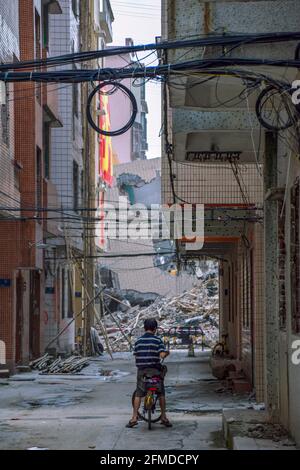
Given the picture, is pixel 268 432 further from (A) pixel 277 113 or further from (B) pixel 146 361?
(A) pixel 277 113

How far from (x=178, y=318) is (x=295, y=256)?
130 feet

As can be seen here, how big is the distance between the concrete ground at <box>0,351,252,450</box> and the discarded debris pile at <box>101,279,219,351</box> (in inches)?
569

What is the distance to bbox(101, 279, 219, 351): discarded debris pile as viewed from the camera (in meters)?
42.0

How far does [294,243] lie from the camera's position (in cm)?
1057

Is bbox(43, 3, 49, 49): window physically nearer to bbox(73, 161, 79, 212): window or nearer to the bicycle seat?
bbox(73, 161, 79, 212): window

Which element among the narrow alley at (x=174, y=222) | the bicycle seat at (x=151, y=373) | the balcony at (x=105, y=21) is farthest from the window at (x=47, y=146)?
the balcony at (x=105, y=21)

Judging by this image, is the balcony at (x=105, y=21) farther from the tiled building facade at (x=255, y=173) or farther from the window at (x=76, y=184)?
the tiled building facade at (x=255, y=173)

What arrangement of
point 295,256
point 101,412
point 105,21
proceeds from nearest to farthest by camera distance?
1. point 295,256
2. point 101,412
3. point 105,21

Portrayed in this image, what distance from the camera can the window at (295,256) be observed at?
1027cm

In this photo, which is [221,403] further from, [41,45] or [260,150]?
[41,45]

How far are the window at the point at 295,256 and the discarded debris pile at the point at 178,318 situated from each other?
28.9 meters

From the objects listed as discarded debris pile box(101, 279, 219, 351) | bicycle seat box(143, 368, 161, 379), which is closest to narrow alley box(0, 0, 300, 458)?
bicycle seat box(143, 368, 161, 379)

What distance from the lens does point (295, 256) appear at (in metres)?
10.4

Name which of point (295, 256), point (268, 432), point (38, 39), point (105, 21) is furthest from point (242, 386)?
point (105, 21)
